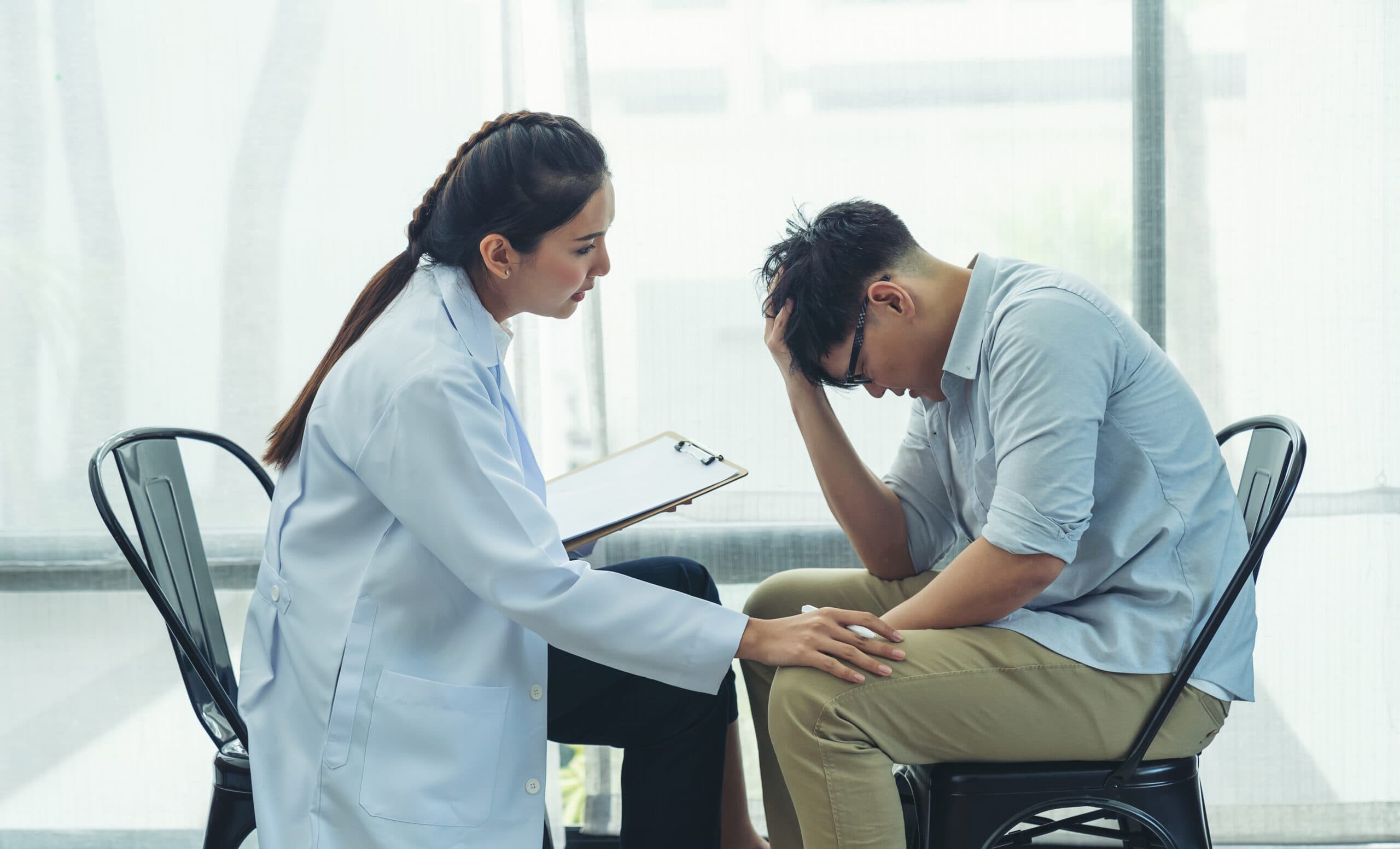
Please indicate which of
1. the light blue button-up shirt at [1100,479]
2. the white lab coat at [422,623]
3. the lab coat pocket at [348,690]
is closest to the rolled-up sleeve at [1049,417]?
the light blue button-up shirt at [1100,479]

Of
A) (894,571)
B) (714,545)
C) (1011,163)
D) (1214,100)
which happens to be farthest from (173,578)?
(1214,100)

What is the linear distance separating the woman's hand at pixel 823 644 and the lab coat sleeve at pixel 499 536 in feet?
0.10

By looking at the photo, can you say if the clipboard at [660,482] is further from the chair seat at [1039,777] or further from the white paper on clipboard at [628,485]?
the chair seat at [1039,777]

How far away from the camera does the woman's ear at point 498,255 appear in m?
1.14

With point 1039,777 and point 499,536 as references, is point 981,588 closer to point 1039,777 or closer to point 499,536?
point 1039,777

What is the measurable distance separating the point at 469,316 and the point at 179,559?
1.74 feet

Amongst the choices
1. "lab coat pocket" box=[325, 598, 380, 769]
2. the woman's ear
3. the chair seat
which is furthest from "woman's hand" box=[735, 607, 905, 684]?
the woman's ear

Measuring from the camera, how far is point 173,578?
125 cm

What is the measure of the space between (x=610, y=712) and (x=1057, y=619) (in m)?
0.55

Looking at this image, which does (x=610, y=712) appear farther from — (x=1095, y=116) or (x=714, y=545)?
(x=1095, y=116)

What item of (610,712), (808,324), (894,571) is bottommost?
(610,712)

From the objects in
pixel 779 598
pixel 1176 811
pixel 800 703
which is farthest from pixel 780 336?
pixel 1176 811

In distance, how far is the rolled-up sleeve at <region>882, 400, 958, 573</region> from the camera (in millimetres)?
1388

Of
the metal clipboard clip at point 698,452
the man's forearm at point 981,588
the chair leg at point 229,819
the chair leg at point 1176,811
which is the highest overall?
the metal clipboard clip at point 698,452
